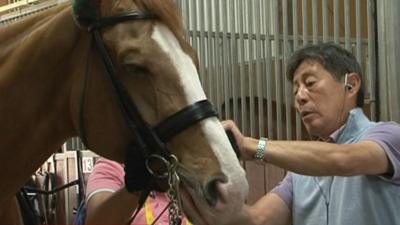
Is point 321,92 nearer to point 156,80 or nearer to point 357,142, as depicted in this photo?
point 357,142

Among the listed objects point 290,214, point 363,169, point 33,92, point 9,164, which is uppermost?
point 33,92

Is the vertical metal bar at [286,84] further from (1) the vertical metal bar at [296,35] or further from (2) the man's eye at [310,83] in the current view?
(2) the man's eye at [310,83]

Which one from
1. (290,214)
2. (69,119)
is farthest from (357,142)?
(69,119)

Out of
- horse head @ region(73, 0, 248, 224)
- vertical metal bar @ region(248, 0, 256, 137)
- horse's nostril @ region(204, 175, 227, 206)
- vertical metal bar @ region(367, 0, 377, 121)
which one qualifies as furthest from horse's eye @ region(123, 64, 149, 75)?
vertical metal bar @ region(248, 0, 256, 137)

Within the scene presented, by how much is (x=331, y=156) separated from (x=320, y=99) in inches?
9.5

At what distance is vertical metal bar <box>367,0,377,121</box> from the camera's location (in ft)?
8.86

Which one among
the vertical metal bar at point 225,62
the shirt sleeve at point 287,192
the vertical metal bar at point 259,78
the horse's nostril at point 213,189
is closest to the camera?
the horse's nostril at point 213,189

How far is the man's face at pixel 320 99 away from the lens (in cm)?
174

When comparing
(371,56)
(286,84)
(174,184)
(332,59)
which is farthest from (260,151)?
(286,84)

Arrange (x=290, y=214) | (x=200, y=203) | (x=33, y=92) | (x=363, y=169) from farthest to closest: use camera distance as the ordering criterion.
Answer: (x=290, y=214)
(x=363, y=169)
(x=33, y=92)
(x=200, y=203)

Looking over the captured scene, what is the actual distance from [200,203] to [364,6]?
73.4 inches

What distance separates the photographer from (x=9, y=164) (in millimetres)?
1377

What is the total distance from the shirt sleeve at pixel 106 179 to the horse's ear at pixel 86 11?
0.59 m

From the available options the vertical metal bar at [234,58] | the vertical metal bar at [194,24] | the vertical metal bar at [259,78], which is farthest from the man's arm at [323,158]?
the vertical metal bar at [194,24]
